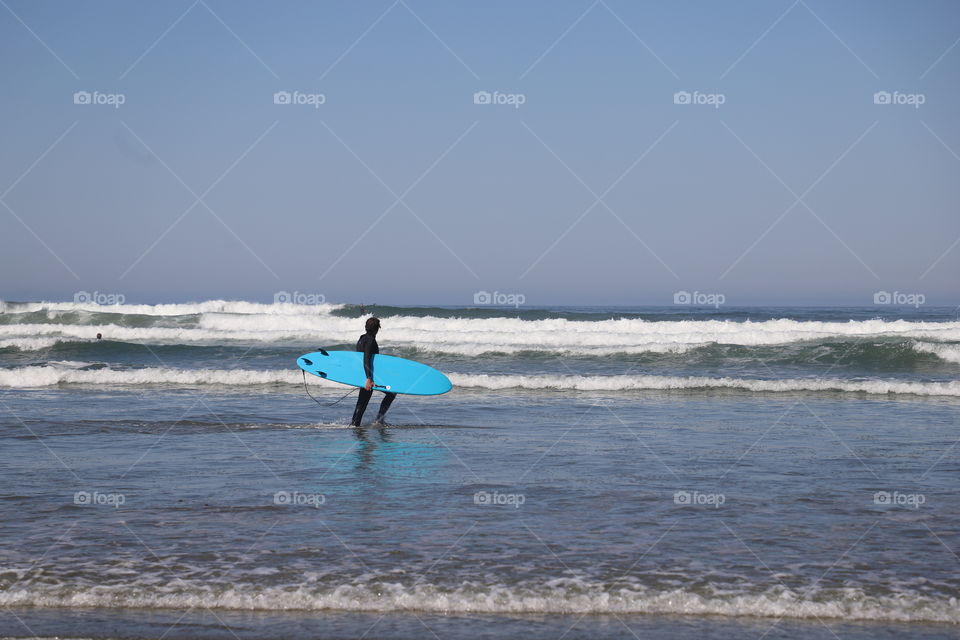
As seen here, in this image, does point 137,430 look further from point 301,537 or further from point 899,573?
point 899,573

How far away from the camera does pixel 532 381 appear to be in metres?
16.9

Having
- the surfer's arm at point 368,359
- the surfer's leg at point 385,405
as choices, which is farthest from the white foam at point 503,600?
the surfer's leg at point 385,405

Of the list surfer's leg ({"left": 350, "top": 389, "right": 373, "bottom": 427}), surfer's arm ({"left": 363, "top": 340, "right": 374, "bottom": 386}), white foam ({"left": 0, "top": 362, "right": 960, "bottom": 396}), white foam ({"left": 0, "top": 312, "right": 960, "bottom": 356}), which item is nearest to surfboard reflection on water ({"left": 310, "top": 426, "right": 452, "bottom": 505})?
surfer's leg ({"left": 350, "top": 389, "right": 373, "bottom": 427})

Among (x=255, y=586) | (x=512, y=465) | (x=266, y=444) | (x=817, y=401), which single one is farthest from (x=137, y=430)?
(x=817, y=401)

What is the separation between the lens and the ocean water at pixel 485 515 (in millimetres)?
4562

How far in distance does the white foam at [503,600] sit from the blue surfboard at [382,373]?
7.13m

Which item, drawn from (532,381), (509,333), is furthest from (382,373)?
(509,333)

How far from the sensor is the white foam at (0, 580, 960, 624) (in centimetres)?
457

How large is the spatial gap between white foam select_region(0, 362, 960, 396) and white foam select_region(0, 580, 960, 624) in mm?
11578

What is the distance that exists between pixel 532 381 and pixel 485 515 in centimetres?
1059

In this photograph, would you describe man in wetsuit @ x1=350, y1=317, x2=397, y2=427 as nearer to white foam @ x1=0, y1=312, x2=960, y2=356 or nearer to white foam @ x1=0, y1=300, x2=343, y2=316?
white foam @ x1=0, y1=312, x2=960, y2=356

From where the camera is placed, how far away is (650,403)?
13938 mm

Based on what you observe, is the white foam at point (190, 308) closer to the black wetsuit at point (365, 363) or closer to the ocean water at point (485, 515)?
the ocean water at point (485, 515)

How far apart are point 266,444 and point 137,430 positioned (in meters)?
2.12
